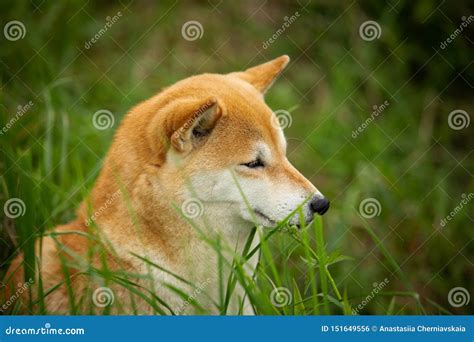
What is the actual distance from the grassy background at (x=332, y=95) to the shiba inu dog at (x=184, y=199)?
48.5 inches

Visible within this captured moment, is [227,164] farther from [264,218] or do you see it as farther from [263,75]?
[263,75]

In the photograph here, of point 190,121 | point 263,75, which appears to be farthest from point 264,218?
point 263,75

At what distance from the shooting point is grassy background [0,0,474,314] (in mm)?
6367

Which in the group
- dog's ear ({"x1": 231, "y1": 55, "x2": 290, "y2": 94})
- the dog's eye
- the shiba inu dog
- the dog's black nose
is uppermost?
dog's ear ({"x1": 231, "y1": 55, "x2": 290, "y2": 94})

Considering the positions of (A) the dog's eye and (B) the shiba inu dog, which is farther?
(A) the dog's eye

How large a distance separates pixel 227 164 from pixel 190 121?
0.36 meters

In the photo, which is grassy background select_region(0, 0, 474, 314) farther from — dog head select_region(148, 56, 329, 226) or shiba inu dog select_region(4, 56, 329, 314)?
dog head select_region(148, 56, 329, 226)

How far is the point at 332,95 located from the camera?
823 centimetres

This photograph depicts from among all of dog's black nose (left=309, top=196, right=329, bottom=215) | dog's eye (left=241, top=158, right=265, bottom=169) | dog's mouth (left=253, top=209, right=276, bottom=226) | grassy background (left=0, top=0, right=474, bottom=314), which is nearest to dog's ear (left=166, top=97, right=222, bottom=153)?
dog's eye (left=241, top=158, right=265, bottom=169)

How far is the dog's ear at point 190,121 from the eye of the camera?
401cm

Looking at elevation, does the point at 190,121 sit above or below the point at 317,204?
below

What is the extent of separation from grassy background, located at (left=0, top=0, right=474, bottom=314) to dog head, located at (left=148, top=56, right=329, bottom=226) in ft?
5.08

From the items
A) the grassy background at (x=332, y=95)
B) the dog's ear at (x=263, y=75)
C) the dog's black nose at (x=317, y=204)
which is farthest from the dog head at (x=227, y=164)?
the grassy background at (x=332, y=95)

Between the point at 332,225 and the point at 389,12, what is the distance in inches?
105
